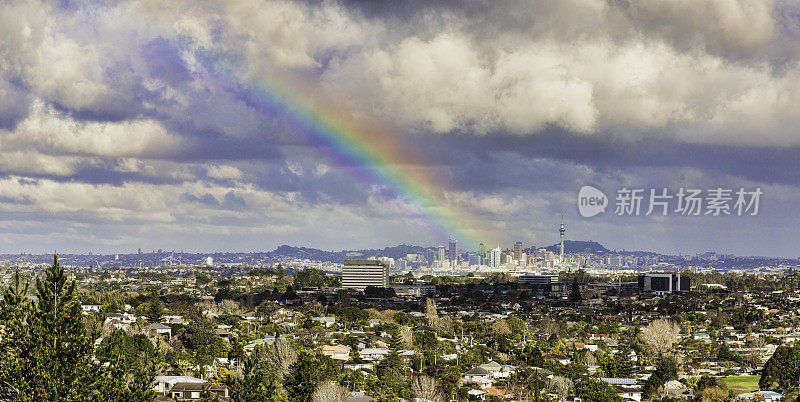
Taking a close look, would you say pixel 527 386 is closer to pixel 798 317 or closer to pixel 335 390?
pixel 335 390

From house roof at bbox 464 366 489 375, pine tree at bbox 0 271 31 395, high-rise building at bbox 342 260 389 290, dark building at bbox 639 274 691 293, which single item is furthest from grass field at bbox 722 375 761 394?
high-rise building at bbox 342 260 389 290

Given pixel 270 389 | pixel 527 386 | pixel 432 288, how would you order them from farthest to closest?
pixel 432 288 → pixel 527 386 → pixel 270 389

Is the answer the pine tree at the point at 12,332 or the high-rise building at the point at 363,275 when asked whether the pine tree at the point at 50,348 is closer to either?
the pine tree at the point at 12,332

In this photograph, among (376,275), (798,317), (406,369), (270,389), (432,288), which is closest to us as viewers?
(270,389)

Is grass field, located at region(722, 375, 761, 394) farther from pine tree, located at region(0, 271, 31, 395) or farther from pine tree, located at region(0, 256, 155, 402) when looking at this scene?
pine tree, located at region(0, 271, 31, 395)

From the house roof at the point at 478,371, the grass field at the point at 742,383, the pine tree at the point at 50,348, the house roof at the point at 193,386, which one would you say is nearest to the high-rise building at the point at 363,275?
the grass field at the point at 742,383

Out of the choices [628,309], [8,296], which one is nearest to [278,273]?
[628,309]

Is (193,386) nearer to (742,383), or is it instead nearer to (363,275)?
(742,383)
